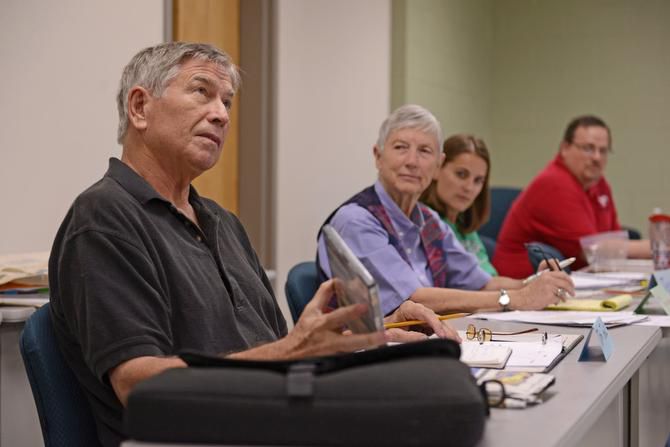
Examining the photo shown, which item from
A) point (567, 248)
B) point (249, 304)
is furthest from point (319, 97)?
point (249, 304)

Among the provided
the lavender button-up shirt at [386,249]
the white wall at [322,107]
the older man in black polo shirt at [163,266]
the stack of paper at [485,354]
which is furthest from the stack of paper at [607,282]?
the white wall at [322,107]

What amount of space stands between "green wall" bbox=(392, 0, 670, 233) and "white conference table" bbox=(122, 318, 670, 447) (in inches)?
168

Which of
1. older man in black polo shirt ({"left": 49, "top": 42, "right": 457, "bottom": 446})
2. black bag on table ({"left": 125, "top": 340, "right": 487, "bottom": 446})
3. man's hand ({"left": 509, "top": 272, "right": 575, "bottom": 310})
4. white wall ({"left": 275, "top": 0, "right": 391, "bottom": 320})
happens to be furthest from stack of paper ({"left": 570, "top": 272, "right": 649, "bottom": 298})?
black bag on table ({"left": 125, "top": 340, "right": 487, "bottom": 446})

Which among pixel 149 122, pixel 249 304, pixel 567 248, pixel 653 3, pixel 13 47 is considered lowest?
pixel 567 248

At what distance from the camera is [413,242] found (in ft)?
9.22

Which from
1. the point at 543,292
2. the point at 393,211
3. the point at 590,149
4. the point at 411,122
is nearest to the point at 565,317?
the point at 543,292

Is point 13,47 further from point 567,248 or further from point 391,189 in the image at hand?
point 567,248

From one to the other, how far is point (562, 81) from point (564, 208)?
2.99 m

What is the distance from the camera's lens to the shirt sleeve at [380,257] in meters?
2.57

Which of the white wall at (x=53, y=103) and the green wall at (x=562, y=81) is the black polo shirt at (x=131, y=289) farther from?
the green wall at (x=562, y=81)

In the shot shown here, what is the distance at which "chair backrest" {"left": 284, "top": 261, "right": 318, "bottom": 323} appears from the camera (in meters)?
2.39

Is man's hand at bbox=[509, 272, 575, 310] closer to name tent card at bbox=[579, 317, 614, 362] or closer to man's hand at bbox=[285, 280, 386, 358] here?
name tent card at bbox=[579, 317, 614, 362]

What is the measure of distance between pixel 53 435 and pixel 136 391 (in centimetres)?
56

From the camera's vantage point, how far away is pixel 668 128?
680 centimetres
